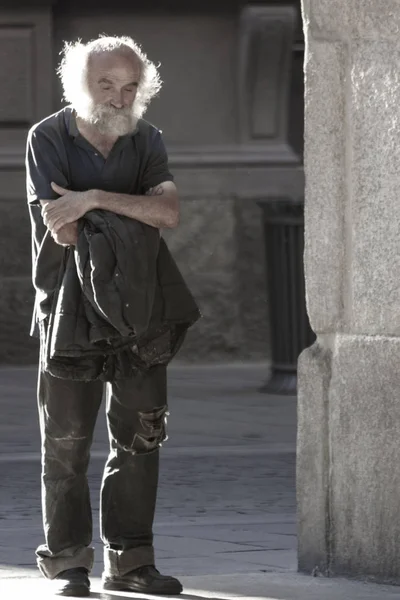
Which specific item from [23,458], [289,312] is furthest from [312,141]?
[289,312]

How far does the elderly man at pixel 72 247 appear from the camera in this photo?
5.79 m

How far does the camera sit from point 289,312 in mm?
12289

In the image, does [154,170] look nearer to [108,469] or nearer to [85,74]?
[85,74]

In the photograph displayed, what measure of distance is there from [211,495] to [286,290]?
4184 millimetres

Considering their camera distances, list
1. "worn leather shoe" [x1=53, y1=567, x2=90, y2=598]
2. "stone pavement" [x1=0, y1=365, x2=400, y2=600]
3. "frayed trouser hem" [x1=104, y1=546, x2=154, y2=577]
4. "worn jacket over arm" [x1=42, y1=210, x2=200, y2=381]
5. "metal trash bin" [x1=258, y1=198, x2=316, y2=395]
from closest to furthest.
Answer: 1. "worn jacket over arm" [x1=42, y1=210, x2=200, y2=381]
2. "worn leather shoe" [x1=53, y1=567, x2=90, y2=598]
3. "frayed trouser hem" [x1=104, y1=546, x2=154, y2=577]
4. "stone pavement" [x1=0, y1=365, x2=400, y2=600]
5. "metal trash bin" [x1=258, y1=198, x2=316, y2=395]

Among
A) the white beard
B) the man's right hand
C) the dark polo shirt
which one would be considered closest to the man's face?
the white beard

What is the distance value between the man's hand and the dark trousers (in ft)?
1.54

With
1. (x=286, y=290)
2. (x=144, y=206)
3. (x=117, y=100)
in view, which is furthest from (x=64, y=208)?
(x=286, y=290)

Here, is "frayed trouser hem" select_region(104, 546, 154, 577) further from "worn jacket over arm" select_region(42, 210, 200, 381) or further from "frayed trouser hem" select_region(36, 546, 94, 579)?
"worn jacket over arm" select_region(42, 210, 200, 381)

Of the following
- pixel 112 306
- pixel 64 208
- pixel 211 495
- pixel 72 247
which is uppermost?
→ pixel 64 208

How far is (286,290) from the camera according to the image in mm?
12273

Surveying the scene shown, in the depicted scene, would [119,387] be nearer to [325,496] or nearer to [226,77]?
[325,496]

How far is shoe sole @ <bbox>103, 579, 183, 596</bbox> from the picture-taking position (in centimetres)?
592

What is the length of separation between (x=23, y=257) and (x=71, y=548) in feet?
25.3
